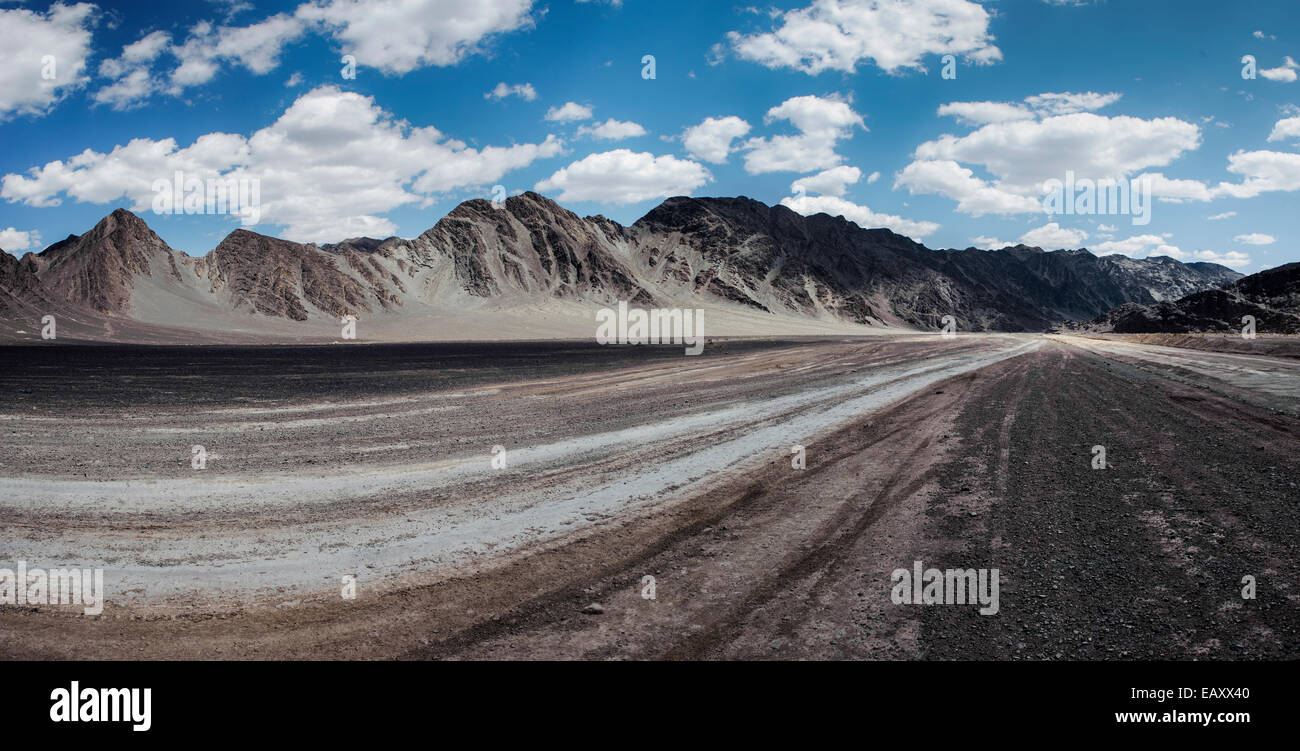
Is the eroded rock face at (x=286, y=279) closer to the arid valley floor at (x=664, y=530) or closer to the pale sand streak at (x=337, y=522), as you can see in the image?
the arid valley floor at (x=664, y=530)

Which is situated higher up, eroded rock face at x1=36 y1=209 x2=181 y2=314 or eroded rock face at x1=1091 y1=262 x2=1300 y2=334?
eroded rock face at x1=36 y1=209 x2=181 y2=314

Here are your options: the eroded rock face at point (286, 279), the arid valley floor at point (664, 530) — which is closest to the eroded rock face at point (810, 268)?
the eroded rock face at point (286, 279)

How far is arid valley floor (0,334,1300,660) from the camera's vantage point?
477 centimetres

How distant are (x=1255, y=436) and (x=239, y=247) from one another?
161456 mm

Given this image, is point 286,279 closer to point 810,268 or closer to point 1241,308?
point 810,268

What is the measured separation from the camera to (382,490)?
9109 millimetres

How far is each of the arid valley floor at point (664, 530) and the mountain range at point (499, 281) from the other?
96.9 metres

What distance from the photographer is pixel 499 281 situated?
139 m

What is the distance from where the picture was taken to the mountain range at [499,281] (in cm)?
11288

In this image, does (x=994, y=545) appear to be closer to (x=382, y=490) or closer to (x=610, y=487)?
(x=610, y=487)

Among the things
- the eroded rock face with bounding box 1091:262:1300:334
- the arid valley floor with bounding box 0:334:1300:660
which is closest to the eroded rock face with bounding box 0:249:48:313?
the arid valley floor with bounding box 0:334:1300:660

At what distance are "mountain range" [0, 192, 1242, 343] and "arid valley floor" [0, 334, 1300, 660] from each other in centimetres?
9690

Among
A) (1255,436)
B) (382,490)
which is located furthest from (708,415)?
(1255,436)

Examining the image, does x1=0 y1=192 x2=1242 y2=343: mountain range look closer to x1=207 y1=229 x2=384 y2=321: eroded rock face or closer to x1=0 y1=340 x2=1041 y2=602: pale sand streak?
x1=207 y1=229 x2=384 y2=321: eroded rock face
